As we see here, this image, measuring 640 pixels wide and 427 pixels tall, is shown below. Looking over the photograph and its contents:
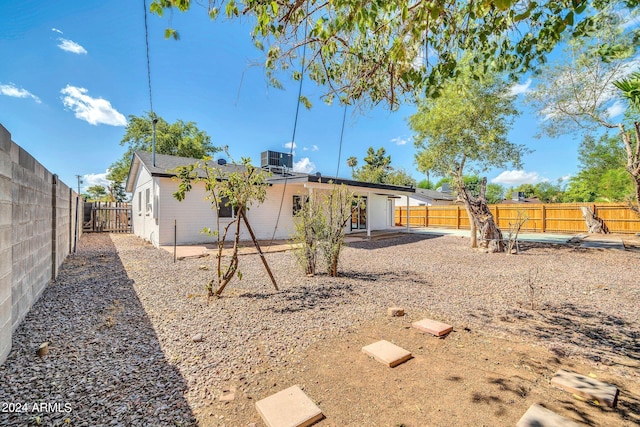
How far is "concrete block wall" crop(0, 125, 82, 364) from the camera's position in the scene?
243 centimetres

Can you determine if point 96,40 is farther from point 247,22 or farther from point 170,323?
point 170,323

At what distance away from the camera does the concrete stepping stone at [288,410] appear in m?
1.73

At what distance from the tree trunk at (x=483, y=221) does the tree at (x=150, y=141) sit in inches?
825

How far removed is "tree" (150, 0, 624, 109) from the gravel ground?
3008 millimetres

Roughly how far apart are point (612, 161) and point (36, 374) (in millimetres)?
29846

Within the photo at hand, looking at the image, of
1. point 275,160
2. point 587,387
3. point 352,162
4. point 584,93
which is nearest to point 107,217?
point 275,160

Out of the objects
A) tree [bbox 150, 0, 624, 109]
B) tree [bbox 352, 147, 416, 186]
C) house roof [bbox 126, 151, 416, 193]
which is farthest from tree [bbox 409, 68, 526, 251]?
tree [bbox 352, 147, 416, 186]

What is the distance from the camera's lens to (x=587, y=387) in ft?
6.77

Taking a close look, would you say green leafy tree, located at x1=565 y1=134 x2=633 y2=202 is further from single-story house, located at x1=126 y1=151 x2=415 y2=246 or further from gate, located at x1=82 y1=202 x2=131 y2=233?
gate, located at x1=82 y1=202 x2=131 y2=233

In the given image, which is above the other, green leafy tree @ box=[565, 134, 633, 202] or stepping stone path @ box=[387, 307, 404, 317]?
green leafy tree @ box=[565, 134, 633, 202]

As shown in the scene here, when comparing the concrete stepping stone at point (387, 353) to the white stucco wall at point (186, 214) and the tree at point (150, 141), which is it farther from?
the tree at point (150, 141)

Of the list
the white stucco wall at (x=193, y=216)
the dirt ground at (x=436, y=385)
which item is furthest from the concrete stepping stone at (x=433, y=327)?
the white stucco wall at (x=193, y=216)

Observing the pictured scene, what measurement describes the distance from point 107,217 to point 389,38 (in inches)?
716

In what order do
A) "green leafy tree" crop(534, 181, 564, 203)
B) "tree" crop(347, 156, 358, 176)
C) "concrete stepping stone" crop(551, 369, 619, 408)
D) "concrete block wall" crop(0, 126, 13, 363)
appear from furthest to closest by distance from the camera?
"green leafy tree" crop(534, 181, 564, 203) → "tree" crop(347, 156, 358, 176) → "concrete block wall" crop(0, 126, 13, 363) → "concrete stepping stone" crop(551, 369, 619, 408)
